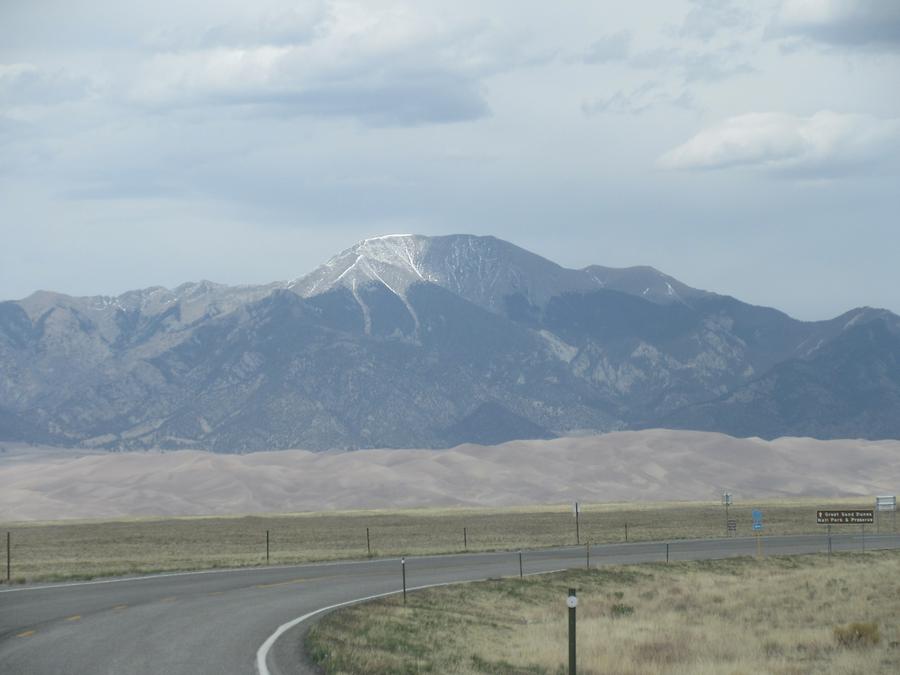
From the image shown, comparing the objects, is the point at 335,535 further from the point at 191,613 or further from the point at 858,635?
the point at 858,635

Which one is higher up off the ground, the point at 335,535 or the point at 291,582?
the point at 291,582

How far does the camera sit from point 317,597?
104ft

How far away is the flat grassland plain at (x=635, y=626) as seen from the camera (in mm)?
23000

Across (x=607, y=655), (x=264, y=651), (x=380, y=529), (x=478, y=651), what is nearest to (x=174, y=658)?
(x=264, y=651)

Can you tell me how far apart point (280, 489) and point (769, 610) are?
170062mm

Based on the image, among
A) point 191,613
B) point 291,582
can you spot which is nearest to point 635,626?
point 191,613

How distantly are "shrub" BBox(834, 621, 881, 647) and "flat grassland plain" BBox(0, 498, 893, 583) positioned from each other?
2128cm

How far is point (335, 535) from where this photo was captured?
3029 inches

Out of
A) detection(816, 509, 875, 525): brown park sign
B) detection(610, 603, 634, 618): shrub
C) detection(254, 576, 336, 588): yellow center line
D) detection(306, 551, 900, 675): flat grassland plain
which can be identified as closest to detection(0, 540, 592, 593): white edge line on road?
detection(254, 576, 336, 588): yellow center line

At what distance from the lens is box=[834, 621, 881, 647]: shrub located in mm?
27047

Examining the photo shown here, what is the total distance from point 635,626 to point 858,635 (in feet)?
17.0

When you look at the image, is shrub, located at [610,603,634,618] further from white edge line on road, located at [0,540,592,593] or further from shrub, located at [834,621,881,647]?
white edge line on road, located at [0,540,592,593]

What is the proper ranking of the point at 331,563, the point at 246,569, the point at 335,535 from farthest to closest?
the point at 335,535 → the point at 331,563 → the point at 246,569

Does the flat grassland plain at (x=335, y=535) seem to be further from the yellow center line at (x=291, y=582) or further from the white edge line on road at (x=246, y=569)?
the yellow center line at (x=291, y=582)
